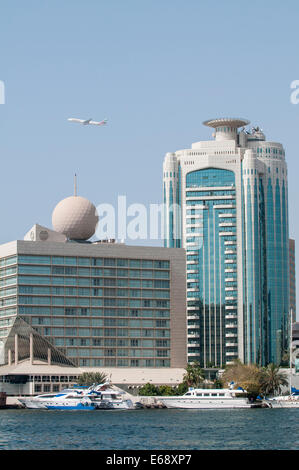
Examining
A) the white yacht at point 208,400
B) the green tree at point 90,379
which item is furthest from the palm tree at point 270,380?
the green tree at point 90,379

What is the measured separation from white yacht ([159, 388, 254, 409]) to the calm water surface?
59.2 feet

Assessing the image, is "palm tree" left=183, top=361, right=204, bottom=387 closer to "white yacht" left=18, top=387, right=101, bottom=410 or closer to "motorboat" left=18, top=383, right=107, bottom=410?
"motorboat" left=18, top=383, right=107, bottom=410

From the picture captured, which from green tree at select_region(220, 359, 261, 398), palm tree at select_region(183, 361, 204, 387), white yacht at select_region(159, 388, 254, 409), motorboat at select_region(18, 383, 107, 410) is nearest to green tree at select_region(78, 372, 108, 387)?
motorboat at select_region(18, 383, 107, 410)

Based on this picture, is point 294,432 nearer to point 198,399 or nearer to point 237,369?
point 198,399

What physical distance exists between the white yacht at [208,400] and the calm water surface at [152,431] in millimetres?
18030

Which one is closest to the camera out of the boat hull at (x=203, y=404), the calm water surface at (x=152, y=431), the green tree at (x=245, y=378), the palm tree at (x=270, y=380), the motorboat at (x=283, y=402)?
the calm water surface at (x=152, y=431)

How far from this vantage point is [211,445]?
3477 inches

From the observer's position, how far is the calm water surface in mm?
88562

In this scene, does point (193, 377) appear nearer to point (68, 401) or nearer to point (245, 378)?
point (245, 378)

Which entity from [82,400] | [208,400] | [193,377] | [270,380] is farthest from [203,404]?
[270,380]

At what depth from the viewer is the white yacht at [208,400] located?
16500 centimetres

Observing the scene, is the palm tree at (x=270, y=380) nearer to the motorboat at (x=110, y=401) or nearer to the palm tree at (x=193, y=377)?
the palm tree at (x=193, y=377)

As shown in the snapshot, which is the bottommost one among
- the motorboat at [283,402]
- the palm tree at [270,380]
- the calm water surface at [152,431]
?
the motorboat at [283,402]
